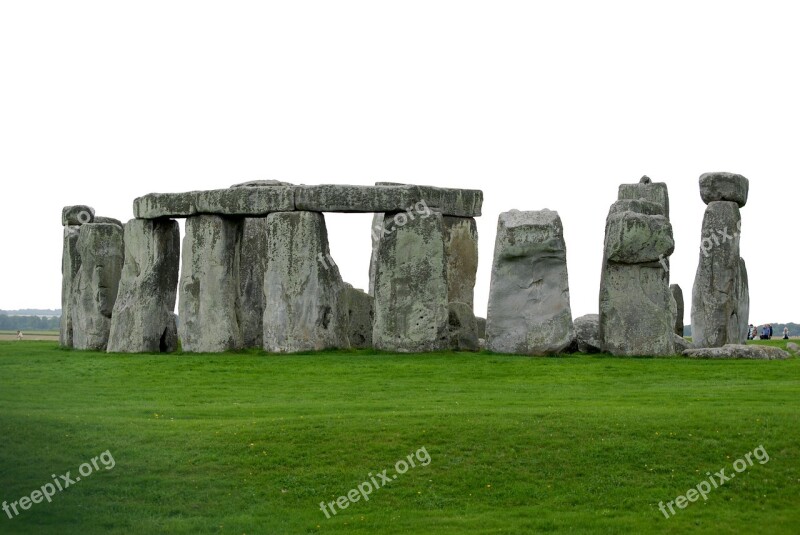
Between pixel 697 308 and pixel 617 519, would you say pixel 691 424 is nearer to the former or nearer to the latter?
pixel 617 519

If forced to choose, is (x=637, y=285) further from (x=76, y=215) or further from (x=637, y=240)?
(x=76, y=215)

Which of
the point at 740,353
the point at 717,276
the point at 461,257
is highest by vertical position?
the point at 461,257

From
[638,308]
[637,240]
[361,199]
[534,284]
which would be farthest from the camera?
[361,199]

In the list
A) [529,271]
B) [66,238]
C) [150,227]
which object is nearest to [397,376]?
[529,271]

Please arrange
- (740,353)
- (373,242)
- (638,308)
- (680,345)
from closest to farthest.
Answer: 1. (740,353)
2. (638,308)
3. (680,345)
4. (373,242)

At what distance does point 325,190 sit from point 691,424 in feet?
41.6

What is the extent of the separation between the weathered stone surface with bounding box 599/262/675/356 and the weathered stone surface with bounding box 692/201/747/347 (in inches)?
146

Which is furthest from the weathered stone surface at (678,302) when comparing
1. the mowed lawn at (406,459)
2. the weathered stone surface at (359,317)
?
the mowed lawn at (406,459)

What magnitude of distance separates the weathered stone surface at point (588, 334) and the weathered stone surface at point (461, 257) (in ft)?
12.1

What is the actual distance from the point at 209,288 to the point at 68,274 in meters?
5.78

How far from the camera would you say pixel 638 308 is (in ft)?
92.0

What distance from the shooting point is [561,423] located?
1870cm

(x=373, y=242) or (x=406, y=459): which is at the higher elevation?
(x=373, y=242)

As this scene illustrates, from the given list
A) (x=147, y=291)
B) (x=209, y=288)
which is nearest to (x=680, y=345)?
(x=209, y=288)
